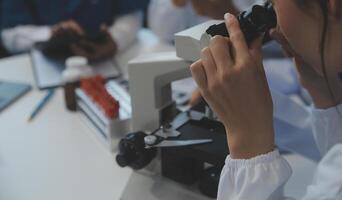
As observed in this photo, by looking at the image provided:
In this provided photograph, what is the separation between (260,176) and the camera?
72cm

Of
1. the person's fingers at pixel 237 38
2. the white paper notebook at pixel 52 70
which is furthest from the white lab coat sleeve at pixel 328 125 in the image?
the white paper notebook at pixel 52 70

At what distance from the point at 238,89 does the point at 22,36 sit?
4.84 feet

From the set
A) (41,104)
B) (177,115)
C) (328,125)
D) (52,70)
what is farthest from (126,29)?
(328,125)

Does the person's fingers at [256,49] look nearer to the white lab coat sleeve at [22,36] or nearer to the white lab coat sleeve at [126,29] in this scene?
the white lab coat sleeve at [126,29]

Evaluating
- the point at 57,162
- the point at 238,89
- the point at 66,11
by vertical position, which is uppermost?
the point at 238,89

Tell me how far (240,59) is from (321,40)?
0.48 ft

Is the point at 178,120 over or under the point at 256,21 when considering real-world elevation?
under

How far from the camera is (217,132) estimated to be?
0.92 metres

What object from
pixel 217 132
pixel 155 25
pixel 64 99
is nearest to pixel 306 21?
→ pixel 217 132

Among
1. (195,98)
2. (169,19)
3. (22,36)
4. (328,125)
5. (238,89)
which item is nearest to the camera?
(238,89)

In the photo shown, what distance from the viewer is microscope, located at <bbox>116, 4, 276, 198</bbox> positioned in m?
0.79

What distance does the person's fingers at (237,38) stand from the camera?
708 mm

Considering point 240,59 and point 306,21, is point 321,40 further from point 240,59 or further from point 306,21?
point 240,59

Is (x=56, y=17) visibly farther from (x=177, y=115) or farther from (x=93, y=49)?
(x=177, y=115)
